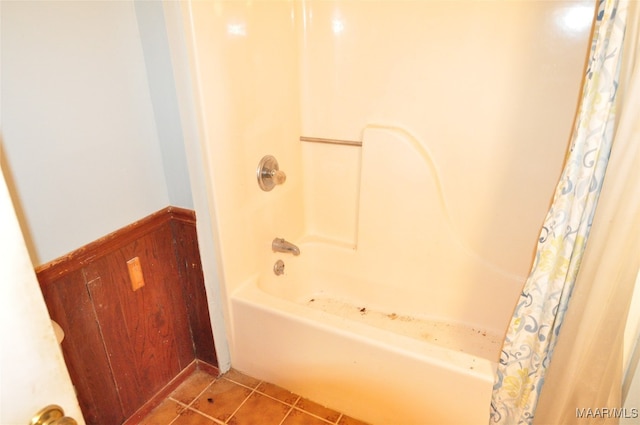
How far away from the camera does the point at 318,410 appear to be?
1523 millimetres

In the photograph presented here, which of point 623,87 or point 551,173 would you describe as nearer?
point 623,87

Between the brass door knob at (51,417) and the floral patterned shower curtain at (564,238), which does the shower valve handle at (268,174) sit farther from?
the brass door knob at (51,417)

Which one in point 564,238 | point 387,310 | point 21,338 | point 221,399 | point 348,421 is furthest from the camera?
point 387,310

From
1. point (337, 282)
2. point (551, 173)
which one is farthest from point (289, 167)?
point (551, 173)

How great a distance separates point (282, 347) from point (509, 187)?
114 centimetres

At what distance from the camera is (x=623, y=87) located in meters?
0.87

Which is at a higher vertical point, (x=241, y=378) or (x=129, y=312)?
(x=129, y=312)

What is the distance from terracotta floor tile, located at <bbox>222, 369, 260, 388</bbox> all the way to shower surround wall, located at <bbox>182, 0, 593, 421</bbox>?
1.8 inches

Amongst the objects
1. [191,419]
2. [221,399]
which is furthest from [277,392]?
[191,419]

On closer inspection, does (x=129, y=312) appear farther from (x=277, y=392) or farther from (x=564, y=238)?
(x=564, y=238)

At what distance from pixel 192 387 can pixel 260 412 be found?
0.33m

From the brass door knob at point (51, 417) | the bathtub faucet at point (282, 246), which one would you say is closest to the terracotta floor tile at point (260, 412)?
the bathtub faucet at point (282, 246)

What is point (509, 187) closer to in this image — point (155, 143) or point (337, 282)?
point (337, 282)

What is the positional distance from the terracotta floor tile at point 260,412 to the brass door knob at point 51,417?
1.03 meters
